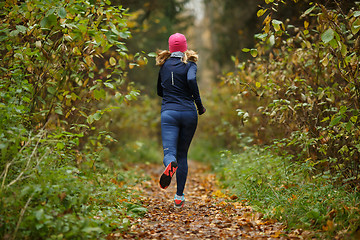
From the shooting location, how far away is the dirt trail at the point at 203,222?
381 centimetres

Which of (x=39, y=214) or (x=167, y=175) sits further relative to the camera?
(x=167, y=175)

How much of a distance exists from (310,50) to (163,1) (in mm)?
5933

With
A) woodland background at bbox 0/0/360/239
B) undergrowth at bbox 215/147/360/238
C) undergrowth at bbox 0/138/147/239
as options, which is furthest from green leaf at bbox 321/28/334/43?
undergrowth at bbox 0/138/147/239

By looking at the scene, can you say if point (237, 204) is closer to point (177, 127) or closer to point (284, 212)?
point (284, 212)

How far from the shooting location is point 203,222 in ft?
14.3

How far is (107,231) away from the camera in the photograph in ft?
11.8

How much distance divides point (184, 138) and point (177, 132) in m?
0.17

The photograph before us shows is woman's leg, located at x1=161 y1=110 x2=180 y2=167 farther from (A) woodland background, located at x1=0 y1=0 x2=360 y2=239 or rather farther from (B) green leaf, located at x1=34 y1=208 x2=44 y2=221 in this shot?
(B) green leaf, located at x1=34 y1=208 x2=44 y2=221

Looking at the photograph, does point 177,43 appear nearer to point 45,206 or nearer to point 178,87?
point 178,87

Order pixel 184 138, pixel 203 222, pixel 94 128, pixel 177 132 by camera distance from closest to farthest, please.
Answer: pixel 203 222
pixel 94 128
pixel 177 132
pixel 184 138

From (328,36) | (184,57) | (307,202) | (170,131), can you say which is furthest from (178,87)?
(307,202)

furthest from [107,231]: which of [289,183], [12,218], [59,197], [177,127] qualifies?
[289,183]

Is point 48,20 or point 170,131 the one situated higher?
point 48,20

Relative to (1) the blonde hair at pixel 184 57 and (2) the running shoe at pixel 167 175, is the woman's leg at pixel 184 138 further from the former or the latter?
(1) the blonde hair at pixel 184 57
